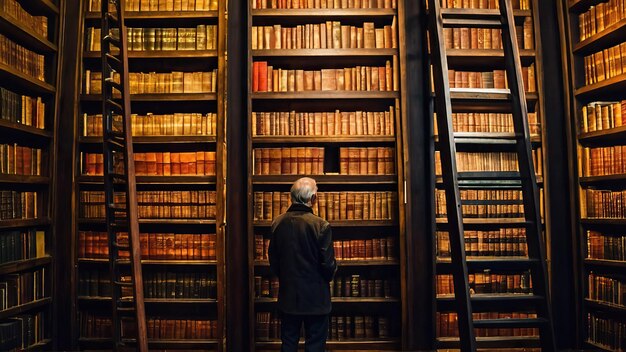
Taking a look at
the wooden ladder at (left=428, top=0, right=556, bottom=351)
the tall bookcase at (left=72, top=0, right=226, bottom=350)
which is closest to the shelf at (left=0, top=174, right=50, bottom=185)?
the tall bookcase at (left=72, top=0, right=226, bottom=350)

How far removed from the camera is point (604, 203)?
3537mm

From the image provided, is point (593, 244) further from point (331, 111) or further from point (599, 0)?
point (331, 111)

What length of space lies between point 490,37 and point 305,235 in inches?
79.7

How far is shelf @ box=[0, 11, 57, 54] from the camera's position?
130 inches

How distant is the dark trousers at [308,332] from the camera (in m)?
2.91

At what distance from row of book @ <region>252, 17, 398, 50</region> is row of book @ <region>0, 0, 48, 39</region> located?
1463 millimetres

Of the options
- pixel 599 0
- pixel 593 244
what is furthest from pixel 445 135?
pixel 599 0

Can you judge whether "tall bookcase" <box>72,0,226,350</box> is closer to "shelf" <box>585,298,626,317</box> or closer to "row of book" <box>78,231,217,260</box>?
"row of book" <box>78,231,217,260</box>

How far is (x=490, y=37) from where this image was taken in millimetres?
3814

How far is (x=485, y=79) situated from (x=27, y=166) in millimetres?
3130

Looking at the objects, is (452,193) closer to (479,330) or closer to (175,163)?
(479,330)

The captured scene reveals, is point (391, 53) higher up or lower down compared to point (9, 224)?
higher up

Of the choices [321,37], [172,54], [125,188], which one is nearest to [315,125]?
[321,37]

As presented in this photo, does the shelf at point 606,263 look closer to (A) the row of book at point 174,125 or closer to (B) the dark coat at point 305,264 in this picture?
(B) the dark coat at point 305,264
